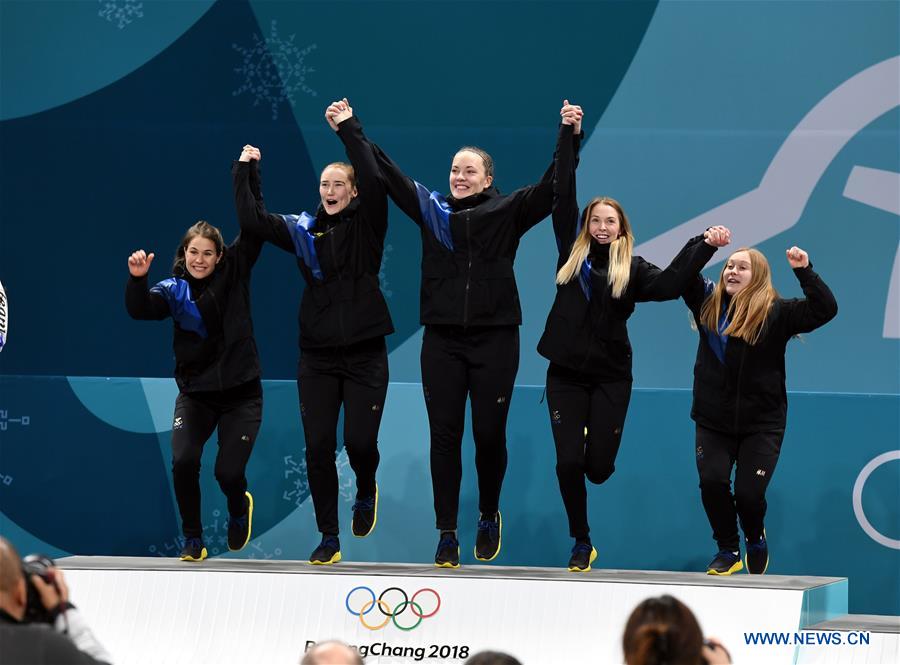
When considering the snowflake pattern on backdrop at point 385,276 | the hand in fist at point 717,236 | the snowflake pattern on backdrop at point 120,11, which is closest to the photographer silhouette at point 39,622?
the hand in fist at point 717,236

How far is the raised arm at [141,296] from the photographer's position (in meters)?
5.74

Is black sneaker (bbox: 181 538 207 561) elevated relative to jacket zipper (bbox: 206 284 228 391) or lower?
lower

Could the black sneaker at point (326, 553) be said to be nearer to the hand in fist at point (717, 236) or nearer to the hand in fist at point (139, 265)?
the hand in fist at point (139, 265)

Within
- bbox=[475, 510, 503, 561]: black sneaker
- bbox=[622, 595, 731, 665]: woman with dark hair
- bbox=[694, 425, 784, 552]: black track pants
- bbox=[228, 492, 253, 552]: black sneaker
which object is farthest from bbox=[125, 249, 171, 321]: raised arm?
bbox=[622, 595, 731, 665]: woman with dark hair

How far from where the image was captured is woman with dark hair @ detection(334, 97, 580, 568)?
220 inches

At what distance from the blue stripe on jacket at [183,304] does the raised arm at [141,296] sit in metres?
Result: 0.04

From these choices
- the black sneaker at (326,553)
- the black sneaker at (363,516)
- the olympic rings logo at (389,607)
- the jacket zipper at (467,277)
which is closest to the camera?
the olympic rings logo at (389,607)

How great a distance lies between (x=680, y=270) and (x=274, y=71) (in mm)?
3331

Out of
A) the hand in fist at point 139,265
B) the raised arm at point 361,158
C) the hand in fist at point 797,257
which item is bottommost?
the hand in fist at point 139,265

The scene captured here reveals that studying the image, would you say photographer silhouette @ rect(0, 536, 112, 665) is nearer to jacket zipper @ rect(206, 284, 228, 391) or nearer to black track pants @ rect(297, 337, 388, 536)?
black track pants @ rect(297, 337, 388, 536)

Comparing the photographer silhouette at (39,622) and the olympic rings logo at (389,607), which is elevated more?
the olympic rings logo at (389,607)

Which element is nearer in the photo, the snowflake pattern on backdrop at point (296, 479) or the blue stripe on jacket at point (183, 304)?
the blue stripe on jacket at point (183, 304)

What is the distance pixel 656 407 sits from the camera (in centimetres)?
668

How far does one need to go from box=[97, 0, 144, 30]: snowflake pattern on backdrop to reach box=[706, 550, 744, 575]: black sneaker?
4818 millimetres
